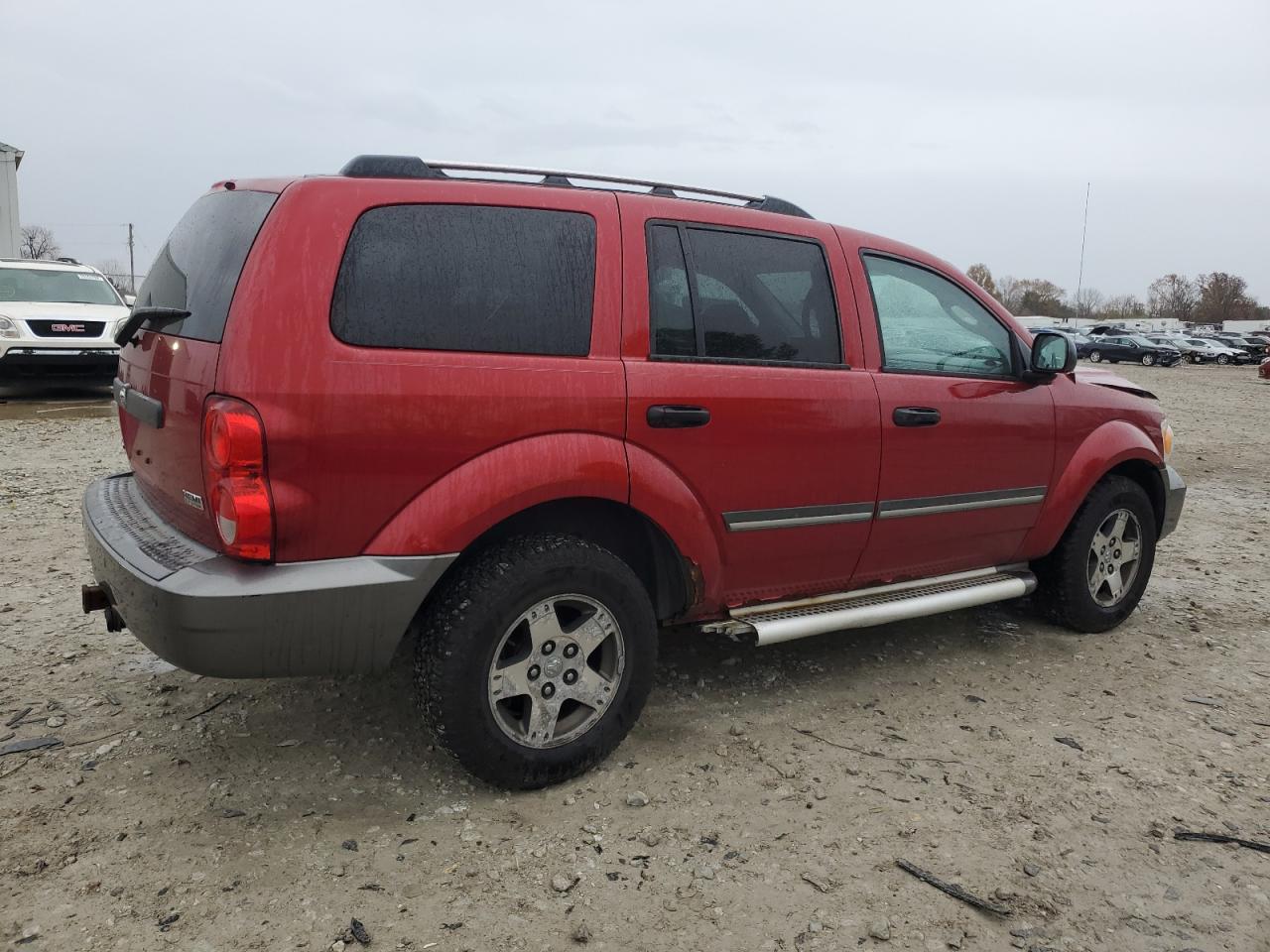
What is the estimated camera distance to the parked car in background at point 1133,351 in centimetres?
3919

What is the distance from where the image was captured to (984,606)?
493 cm

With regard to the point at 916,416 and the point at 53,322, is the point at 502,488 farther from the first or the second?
the point at 53,322

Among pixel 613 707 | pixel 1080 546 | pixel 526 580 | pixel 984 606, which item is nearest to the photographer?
pixel 526 580

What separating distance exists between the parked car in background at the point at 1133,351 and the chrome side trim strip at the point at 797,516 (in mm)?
41117

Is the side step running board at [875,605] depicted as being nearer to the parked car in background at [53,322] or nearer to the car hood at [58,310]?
the parked car in background at [53,322]

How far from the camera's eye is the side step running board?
131 inches

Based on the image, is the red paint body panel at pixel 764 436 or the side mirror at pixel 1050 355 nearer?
the red paint body panel at pixel 764 436

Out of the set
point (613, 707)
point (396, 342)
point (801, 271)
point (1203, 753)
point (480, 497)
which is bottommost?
point (1203, 753)

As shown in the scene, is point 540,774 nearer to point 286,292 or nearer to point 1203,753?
point 286,292

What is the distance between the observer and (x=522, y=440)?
2762 millimetres

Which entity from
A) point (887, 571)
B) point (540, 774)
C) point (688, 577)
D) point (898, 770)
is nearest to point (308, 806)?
point (540, 774)

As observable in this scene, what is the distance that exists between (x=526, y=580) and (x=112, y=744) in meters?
1.56

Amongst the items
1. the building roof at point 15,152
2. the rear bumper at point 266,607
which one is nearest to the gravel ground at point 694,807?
the rear bumper at point 266,607

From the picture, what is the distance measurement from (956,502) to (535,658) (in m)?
1.91
